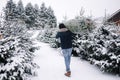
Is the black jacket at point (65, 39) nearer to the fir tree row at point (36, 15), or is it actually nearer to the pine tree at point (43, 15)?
the fir tree row at point (36, 15)

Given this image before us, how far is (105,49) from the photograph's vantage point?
6883 millimetres

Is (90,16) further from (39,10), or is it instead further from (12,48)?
(39,10)

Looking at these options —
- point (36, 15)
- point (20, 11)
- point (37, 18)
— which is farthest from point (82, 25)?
point (36, 15)

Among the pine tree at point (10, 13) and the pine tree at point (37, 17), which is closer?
the pine tree at point (10, 13)

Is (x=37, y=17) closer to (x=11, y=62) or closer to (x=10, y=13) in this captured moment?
(x=10, y=13)

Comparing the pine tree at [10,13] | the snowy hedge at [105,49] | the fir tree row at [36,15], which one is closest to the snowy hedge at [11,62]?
the snowy hedge at [105,49]

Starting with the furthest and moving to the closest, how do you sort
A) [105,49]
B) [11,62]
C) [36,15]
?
[36,15] → [105,49] → [11,62]

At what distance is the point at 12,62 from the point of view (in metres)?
4.88

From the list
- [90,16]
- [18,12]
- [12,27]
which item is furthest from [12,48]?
[18,12]

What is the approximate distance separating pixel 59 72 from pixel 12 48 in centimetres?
225

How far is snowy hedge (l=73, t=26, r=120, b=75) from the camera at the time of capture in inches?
253

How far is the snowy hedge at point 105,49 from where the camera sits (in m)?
Answer: 6.43

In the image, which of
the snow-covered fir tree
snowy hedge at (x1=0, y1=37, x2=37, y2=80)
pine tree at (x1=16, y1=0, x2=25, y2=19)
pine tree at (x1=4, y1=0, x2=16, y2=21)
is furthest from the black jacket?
the snow-covered fir tree

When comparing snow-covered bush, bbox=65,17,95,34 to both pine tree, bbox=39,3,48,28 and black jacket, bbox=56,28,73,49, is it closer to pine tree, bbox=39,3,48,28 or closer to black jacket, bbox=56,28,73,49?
black jacket, bbox=56,28,73,49
